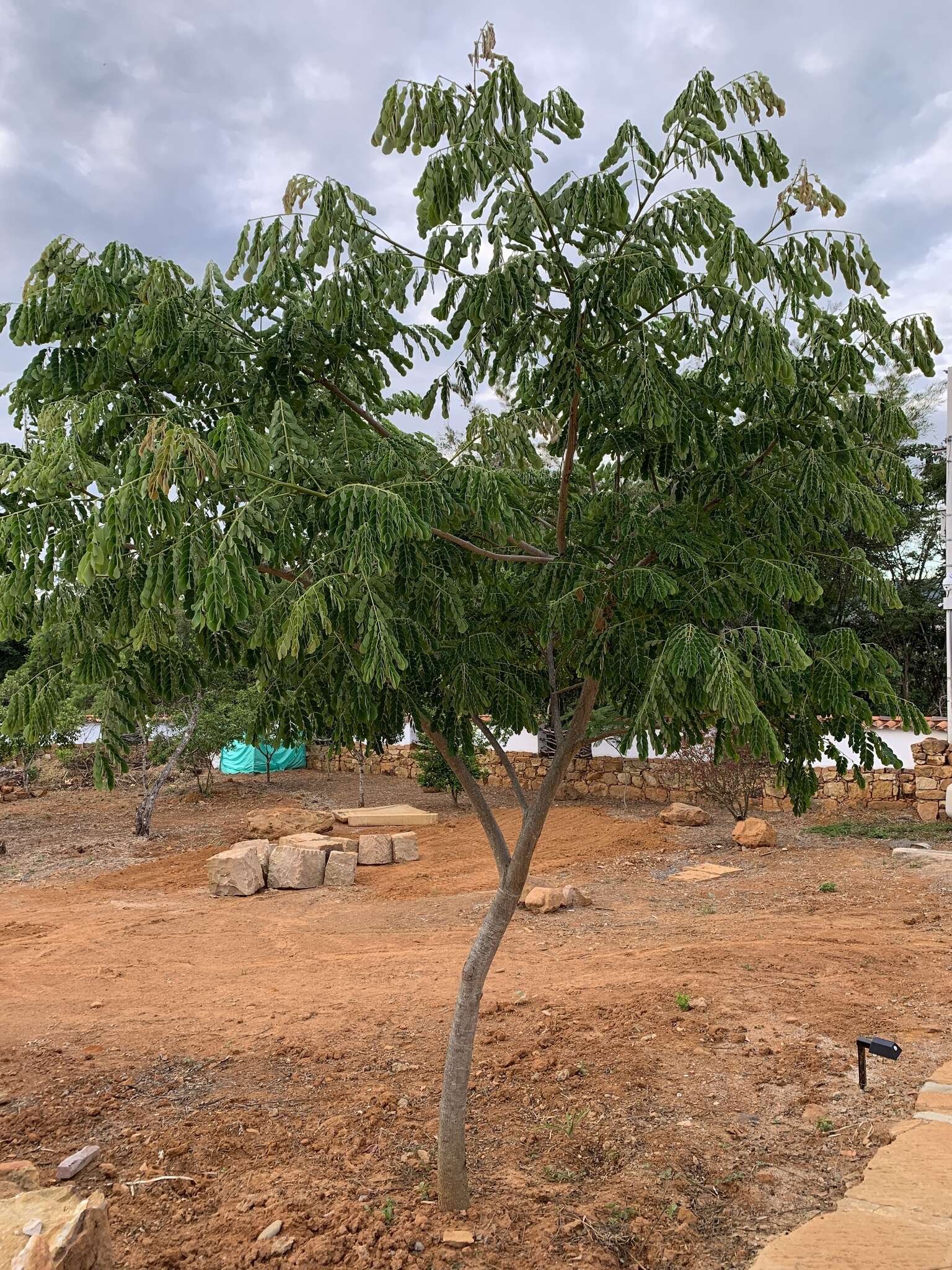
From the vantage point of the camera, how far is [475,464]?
388cm

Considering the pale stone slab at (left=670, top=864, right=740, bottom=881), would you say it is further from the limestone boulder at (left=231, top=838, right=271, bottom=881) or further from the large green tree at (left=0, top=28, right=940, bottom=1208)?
the large green tree at (left=0, top=28, right=940, bottom=1208)

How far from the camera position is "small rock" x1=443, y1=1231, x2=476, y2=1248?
13.2 ft

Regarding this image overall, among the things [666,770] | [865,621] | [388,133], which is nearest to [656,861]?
[666,770]

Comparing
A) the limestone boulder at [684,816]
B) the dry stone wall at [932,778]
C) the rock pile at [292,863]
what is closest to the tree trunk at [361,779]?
the rock pile at [292,863]

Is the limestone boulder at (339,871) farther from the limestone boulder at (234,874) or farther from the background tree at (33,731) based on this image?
the background tree at (33,731)

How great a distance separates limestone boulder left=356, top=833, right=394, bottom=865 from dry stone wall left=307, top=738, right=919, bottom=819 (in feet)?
4.37

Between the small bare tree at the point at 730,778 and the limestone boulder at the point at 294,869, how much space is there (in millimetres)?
5886

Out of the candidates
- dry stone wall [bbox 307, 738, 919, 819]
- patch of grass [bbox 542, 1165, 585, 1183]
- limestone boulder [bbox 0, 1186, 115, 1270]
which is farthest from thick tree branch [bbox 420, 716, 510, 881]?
dry stone wall [bbox 307, 738, 919, 819]

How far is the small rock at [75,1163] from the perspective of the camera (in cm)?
467

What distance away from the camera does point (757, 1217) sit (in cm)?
420

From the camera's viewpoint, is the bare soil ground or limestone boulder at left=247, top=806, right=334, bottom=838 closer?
the bare soil ground

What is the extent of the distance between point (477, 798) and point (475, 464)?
5.84 feet

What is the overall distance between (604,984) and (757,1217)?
11.2 feet

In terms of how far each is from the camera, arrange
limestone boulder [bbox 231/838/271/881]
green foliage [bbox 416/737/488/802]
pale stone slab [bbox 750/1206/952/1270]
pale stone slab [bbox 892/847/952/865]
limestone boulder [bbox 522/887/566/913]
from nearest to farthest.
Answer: pale stone slab [bbox 750/1206/952/1270] → limestone boulder [bbox 522/887/566/913] → pale stone slab [bbox 892/847/952/865] → limestone boulder [bbox 231/838/271/881] → green foliage [bbox 416/737/488/802]
